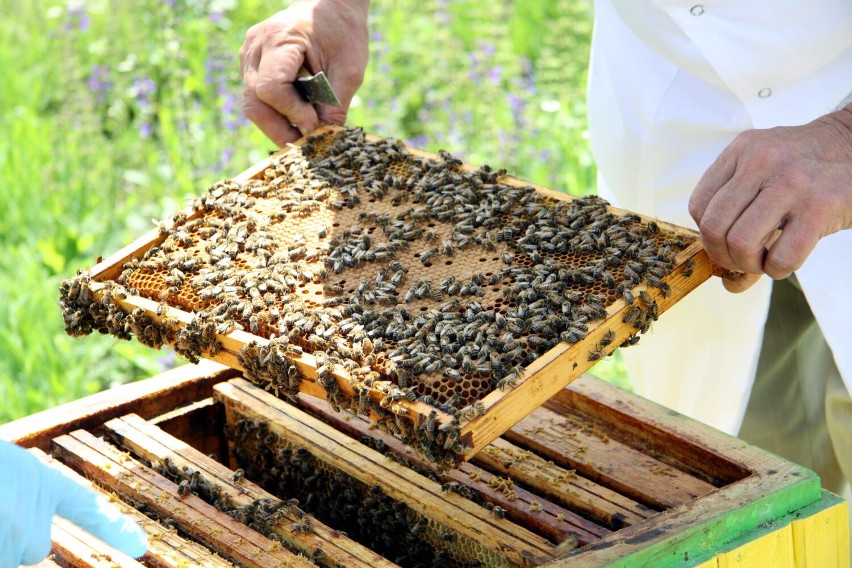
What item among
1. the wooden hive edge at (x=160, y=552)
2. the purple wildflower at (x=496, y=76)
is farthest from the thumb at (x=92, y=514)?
the purple wildflower at (x=496, y=76)

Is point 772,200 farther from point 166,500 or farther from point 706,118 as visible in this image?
point 166,500

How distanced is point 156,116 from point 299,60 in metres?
4.47

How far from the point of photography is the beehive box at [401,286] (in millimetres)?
2295

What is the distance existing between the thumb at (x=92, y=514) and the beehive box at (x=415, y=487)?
0.32 m

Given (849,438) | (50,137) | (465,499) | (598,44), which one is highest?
(50,137)

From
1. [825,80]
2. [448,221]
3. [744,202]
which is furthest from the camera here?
[825,80]

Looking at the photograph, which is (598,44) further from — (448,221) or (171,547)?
(171,547)

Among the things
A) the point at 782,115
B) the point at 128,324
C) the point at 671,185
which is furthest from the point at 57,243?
the point at 782,115

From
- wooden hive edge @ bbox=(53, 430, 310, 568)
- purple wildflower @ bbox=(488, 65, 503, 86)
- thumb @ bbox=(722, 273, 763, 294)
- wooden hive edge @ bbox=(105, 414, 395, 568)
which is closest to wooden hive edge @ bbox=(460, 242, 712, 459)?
thumb @ bbox=(722, 273, 763, 294)

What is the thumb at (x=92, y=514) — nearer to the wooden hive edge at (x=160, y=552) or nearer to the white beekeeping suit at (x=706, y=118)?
the wooden hive edge at (x=160, y=552)

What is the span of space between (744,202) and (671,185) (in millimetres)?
1316

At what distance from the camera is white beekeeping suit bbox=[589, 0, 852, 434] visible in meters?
3.21

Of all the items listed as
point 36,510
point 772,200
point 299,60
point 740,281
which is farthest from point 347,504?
point 299,60

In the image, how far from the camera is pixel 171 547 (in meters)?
2.47
